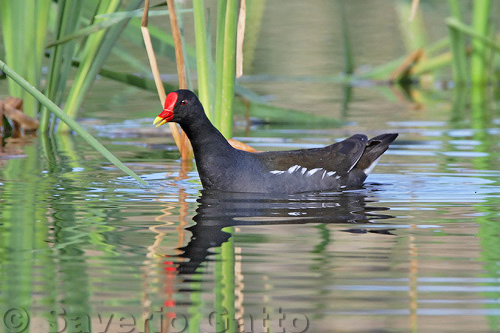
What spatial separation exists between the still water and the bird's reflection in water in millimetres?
14

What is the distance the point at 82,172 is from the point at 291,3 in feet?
59.1

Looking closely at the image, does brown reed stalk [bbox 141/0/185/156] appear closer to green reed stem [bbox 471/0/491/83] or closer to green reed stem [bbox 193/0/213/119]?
green reed stem [bbox 193/0/213/119]

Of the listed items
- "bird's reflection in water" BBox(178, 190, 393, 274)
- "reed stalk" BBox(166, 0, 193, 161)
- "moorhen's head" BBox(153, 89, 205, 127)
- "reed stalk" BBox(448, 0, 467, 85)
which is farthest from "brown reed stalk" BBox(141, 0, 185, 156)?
"reed stalk" BBox(448, 0, 467, 85)

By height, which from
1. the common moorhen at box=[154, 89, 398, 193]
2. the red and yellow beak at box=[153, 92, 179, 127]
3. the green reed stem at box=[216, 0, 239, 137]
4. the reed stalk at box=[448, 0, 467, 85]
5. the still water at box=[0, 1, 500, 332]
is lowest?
the still water at box=[0, 1, 500, 332]

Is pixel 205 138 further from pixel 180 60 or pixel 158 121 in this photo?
pixel 180 60

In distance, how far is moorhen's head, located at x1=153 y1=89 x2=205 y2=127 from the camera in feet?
22.5

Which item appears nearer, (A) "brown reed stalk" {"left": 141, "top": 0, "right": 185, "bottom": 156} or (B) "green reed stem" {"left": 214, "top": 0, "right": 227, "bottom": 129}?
(A) "brown reed stalk" {"left": 141, "top": 0, "right": 185, "bottom": 156}

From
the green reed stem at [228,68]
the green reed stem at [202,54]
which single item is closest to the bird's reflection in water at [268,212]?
the green reed stem at [228,68]

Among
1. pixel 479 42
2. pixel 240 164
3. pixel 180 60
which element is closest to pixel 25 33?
pixel 180 60

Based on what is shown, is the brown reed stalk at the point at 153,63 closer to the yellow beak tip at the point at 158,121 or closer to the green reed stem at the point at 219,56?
the green reed stem at the point at 219,56

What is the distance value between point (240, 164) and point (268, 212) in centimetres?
82

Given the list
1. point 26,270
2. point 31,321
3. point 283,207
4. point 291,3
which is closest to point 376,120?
point 283,207

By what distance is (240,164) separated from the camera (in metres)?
6.91

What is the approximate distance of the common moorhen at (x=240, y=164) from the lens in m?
6.88
